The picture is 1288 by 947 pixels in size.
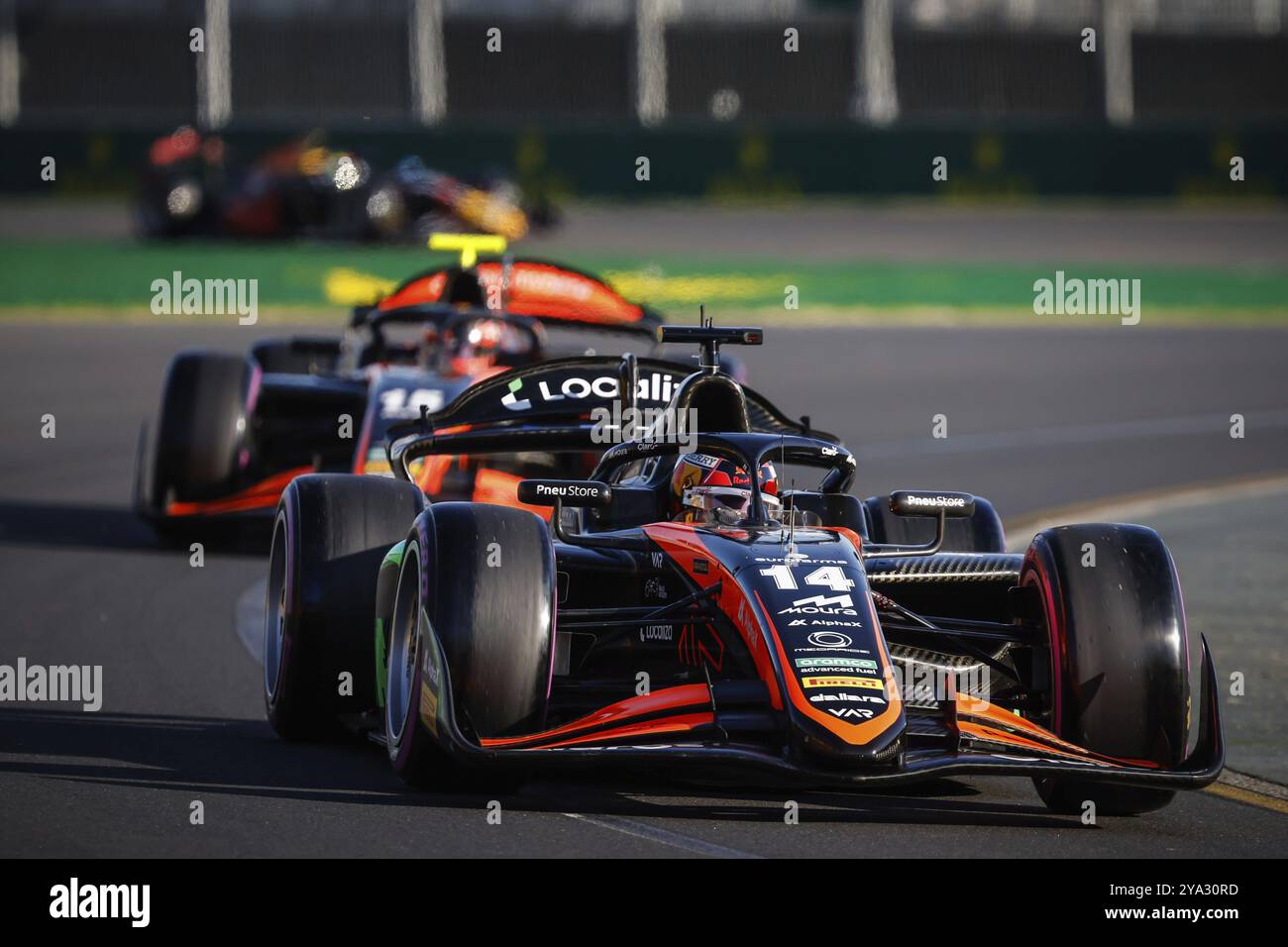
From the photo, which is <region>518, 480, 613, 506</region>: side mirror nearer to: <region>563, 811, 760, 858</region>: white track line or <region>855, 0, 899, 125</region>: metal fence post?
<region>563, 811, 760, 858</region>: white track line

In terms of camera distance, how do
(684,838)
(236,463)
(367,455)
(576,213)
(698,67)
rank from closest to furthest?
(684,838) < (367,455) < (236,463) < (576,213) < (698,67)

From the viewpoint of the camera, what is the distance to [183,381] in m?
13.3

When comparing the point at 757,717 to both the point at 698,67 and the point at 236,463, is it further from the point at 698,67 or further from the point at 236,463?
the point at 698,67

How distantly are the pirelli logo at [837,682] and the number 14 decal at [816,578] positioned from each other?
40cm

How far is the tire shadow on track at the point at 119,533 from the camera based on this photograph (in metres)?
13.0

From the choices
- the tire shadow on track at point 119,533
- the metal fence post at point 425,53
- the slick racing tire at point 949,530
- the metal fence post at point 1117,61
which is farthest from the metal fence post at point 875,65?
the slick racing tire at point 949,530

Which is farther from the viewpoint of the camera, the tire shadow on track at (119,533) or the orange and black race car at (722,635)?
the tire shadow on track at (119,533)

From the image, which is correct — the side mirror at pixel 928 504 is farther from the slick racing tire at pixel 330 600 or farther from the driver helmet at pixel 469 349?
the driver helmet at pixel 469 349

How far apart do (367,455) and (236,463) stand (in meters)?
1.25

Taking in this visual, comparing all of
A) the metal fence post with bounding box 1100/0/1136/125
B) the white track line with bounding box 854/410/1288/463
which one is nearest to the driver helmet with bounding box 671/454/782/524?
the white track line with bounding box 854/410/1288/463

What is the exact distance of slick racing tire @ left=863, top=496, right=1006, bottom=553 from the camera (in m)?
9.06

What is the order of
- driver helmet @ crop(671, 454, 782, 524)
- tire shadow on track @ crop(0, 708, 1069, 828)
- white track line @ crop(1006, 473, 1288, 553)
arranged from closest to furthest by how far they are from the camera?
1. tire shadow on track @ crop(0, 708, 1069, 828)
2. driver helmet @ crop(671, 454, 782, 524)
3. white track line @ crop(1006, 473, 1288, 553)

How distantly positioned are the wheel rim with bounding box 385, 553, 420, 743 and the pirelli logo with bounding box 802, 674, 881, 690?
4.65ft
